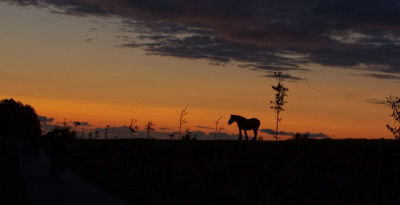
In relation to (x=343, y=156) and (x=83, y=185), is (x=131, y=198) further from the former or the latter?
(x=343, y=156)

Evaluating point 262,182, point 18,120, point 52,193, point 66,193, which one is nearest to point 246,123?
point 262,182

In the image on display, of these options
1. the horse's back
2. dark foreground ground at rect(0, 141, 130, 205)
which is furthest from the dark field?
the horse's back

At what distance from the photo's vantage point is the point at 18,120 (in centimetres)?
13075

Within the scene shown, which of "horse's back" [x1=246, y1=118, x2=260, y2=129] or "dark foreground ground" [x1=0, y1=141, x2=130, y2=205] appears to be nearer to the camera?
"dark foreground ground" [x1=0, y1=141, x2=130, y2=205]

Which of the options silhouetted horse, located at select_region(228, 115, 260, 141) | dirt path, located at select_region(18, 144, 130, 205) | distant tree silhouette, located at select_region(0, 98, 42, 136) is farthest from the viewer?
distant tree silhouette, located at select_region(0, 98, 42, 136)

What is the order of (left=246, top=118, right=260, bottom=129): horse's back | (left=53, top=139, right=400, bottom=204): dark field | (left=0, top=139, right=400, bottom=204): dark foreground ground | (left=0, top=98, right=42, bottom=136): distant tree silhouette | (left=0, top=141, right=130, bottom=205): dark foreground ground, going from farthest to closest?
1. (left=0, top=98, right=42, bottom=136): distant tree silhouette
2. (left=246, top=118, right=260, bottom=129): horse's back
3. (left=53, top=139, right=400, bottom=204): dark field
4. (left=0, top=139, right=400, bottom=204): dark foreground ground
5. (left=0, top=141, right=130, bottom=205): dark foreground ground

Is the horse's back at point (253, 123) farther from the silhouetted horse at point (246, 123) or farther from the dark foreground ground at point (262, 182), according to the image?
the dark foreground ground at point (262, 182)

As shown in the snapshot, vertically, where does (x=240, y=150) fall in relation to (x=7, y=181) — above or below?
above

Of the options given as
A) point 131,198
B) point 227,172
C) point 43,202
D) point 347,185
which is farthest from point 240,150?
point 43,202

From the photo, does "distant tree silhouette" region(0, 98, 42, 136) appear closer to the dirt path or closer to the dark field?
the dark field

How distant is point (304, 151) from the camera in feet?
95.1

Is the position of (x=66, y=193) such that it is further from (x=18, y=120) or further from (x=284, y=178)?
(x=18, y=120)

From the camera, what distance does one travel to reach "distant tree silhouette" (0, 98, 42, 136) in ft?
427

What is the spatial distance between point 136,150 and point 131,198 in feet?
123
